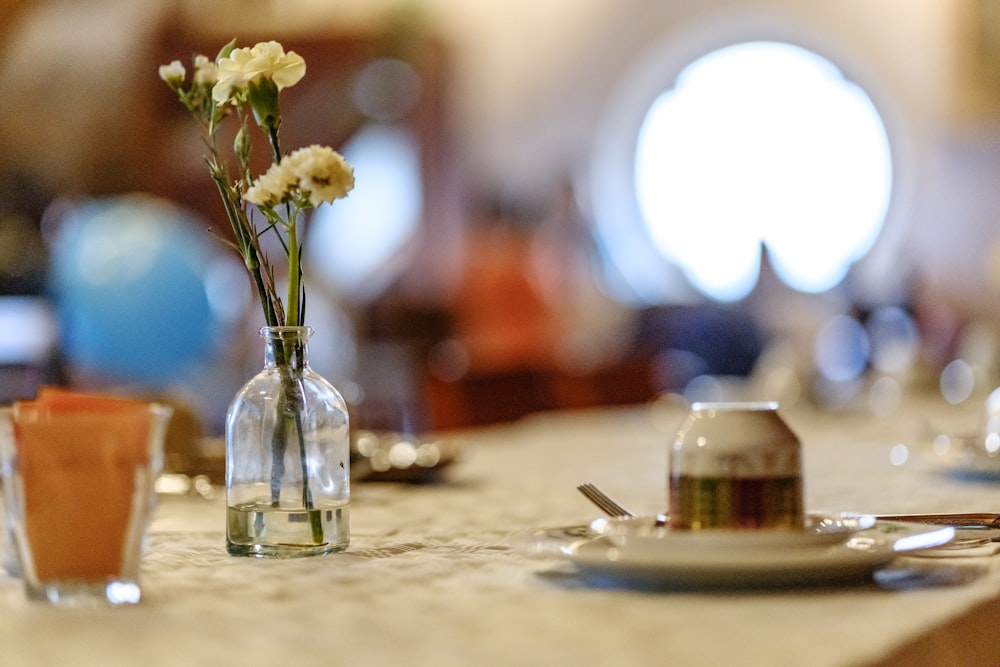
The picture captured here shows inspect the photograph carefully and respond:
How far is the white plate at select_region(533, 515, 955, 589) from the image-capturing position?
0.67m

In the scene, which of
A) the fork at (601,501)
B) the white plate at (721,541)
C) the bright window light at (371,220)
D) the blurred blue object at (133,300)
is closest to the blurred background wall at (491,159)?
the bright window light at (371,220)

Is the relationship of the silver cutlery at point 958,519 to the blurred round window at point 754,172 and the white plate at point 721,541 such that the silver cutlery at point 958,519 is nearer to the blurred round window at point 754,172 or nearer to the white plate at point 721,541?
the white plate at point 721,541

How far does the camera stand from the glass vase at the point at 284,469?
2.76 ft

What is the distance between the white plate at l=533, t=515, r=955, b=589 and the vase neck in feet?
A: 0.74

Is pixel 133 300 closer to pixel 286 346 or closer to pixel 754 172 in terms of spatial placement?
pixel 286 346

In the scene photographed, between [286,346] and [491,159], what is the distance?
17.2 ft

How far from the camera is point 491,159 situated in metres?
6.04

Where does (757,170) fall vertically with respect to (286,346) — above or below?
above

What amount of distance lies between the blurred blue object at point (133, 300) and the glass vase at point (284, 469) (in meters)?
2.70

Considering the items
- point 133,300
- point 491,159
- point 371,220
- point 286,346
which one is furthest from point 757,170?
point 286,346

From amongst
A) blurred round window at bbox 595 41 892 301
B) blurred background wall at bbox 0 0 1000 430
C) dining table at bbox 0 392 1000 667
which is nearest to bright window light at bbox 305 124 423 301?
blurred background wall at bbox 0 0 1000 430

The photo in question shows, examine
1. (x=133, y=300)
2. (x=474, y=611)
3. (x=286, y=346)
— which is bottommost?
(x=474, y=611)

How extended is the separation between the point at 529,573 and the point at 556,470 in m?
0.69

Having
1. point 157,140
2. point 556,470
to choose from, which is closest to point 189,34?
point 157,140
